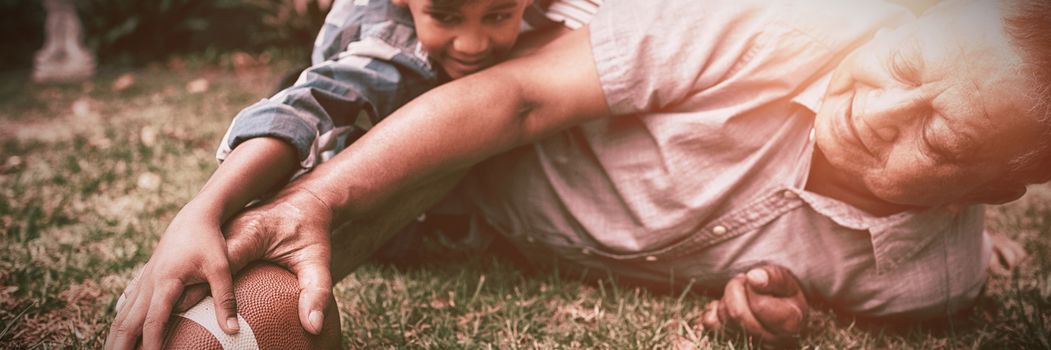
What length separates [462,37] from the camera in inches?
73.2

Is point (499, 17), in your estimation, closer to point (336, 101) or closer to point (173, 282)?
point (336, 101)

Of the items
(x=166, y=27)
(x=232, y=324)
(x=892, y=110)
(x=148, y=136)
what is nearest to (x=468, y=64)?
(x=232, y=324)

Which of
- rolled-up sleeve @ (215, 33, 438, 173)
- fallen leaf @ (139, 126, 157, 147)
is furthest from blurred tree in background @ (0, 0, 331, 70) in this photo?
rolled-up sleeve @ (215, 33, 438, 173)

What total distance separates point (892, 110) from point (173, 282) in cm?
140

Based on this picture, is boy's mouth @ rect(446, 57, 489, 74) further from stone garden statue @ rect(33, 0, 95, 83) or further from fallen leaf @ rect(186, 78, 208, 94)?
stone garden statue @ rect(33, 0, 95, 83)

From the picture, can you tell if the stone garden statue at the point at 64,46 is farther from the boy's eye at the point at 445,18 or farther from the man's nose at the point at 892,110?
the man's nose at the point at 892,110

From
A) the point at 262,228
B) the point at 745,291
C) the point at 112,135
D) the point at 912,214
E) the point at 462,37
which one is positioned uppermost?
the point at 462,37

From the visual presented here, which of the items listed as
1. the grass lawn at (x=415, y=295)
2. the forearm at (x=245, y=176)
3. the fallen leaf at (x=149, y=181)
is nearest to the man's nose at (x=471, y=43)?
the forearm at (x=245, y=176)

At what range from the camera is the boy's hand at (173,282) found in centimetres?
128

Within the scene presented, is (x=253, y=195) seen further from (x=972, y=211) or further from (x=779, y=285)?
(x=972, y=211)

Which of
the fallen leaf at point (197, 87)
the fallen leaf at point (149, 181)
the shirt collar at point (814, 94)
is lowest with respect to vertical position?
the fallen leaf at point (197, 87)

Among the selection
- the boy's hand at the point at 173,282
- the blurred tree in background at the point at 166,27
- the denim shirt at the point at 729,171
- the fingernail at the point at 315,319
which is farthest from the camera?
the blurred tree in background at the point at 166,27

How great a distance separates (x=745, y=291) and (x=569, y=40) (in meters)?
0.77

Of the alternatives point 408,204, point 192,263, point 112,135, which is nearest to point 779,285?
point 408,204
